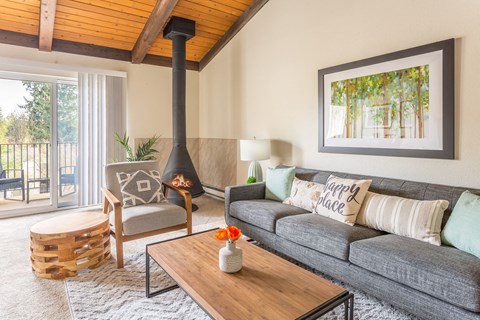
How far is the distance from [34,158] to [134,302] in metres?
3.44

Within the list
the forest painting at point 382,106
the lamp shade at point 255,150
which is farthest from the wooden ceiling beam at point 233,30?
the lamp shade at point 255,150

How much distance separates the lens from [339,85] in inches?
131

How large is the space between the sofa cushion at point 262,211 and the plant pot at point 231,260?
1.04m

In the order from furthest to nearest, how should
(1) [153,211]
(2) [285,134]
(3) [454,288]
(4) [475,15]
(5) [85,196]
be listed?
(5) [85,196] < (2) [285,134] < (1) [153,211] < (4) [475,15] < (3) [454,288]

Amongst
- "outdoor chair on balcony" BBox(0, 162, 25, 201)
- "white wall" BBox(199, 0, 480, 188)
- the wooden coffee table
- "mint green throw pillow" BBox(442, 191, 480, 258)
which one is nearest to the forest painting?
"white wall" BBox(199, 0, 480, 188)

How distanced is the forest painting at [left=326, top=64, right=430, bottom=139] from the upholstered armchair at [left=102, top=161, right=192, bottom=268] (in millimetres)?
1932

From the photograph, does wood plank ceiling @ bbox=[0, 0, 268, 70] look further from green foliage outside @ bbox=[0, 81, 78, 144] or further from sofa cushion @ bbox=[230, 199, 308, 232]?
sofa cushion @ bbox=[230, 199, 308, 232]

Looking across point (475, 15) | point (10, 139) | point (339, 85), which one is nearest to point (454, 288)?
point (475, 15)

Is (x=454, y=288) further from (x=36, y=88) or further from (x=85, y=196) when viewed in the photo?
(x=36, y=88)

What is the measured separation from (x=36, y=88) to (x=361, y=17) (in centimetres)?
447

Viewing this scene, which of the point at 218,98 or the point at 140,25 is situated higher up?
the point at 140,25

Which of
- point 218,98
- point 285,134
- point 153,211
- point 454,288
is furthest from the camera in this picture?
point 218,98

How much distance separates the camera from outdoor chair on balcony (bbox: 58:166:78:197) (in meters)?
4.64

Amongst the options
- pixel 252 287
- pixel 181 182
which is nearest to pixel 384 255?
pixel 252 287
